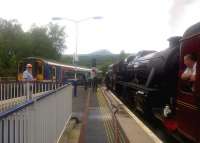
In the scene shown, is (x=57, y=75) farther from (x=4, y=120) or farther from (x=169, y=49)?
(x=4, y=120)

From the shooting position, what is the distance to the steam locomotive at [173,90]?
9028mm

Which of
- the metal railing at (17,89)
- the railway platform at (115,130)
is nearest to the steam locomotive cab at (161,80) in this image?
the railway platform at (115,130)

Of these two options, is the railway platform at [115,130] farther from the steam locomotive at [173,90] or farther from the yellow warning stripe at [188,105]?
the yellow warning stripe at [188,105]

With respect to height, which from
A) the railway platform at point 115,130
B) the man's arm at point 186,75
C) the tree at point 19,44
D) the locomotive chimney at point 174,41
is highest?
the tree at point 19,44

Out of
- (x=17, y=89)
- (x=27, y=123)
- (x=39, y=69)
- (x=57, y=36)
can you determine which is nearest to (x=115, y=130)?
(x=27, y=123)

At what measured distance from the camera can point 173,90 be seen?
46.2 feet

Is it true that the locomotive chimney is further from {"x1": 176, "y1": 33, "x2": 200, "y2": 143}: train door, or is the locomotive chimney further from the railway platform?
{"x1": 176, "y1": 33, "x2": 200, "y2": 143}: train door

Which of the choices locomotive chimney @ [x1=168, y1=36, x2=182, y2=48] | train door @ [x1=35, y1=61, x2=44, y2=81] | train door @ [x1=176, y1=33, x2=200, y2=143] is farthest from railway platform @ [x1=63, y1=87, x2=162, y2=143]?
train door @ [x1=35, y1=61, x2=44, y2=81]

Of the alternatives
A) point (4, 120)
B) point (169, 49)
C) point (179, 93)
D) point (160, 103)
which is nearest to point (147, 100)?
point (160, 103)

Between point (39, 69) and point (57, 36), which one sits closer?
point (39, 69)

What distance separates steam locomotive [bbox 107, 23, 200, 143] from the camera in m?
9.03

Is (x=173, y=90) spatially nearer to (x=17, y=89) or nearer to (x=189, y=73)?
(x=17, y=89)

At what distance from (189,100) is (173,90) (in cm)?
480

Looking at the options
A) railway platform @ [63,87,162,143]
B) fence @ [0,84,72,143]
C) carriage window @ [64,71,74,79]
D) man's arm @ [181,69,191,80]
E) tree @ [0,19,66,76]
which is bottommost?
railway platform @ [63,87,162,143]
